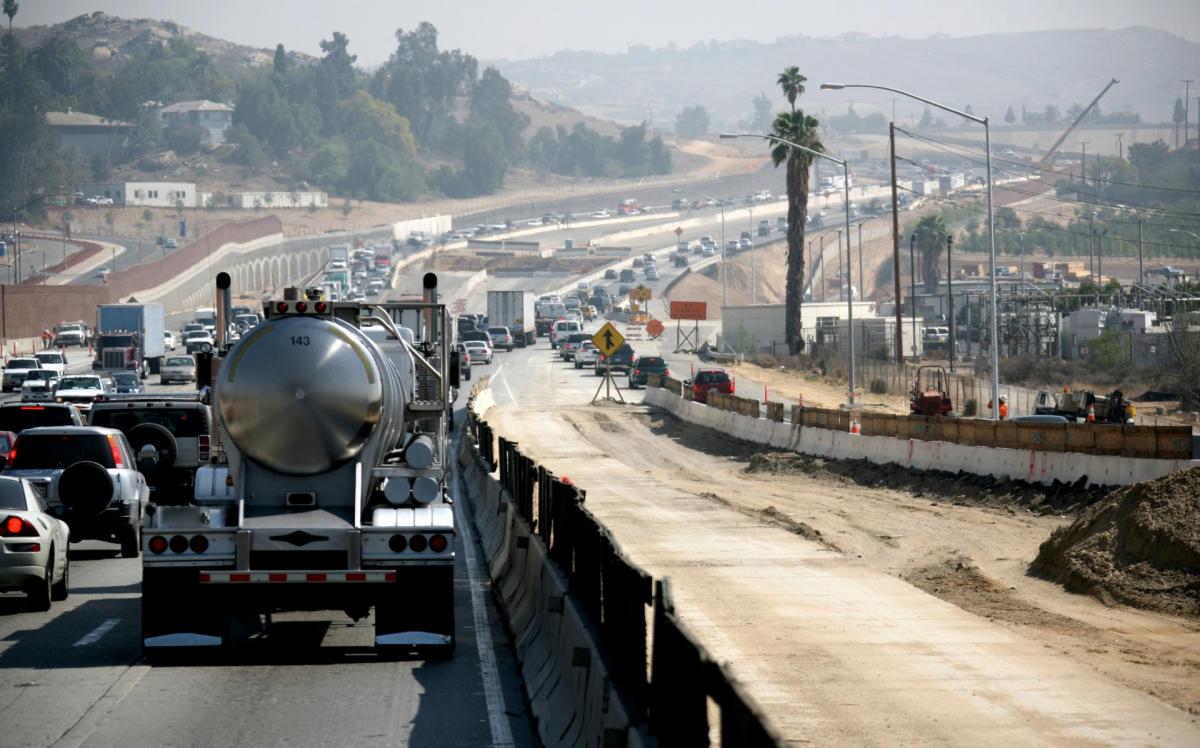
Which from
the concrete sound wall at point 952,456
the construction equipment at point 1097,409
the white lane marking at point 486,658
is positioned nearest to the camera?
the white lane marking at point 486,658

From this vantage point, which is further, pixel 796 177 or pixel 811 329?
pixel 811 329

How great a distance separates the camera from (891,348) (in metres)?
97.8

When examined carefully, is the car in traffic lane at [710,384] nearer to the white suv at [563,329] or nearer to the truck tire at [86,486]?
the white suv at [563,329]

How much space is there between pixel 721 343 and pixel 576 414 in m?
42.4

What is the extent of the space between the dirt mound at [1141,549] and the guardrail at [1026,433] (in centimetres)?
493

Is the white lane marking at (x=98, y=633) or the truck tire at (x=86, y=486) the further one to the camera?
the truck tire at (x=86, y=486)

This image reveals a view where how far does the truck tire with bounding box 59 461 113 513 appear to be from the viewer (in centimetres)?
2130

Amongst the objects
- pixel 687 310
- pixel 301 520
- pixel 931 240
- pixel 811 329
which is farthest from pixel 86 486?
pixel 931 240

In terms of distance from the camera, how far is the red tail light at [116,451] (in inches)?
937

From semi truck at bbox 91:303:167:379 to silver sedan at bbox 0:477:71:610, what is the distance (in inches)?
2794

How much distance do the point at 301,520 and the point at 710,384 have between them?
52347 mm

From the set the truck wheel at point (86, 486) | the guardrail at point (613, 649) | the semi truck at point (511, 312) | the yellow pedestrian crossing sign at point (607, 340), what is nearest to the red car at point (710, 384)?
the yellow pedestrian crossing sign at point (607, 340)

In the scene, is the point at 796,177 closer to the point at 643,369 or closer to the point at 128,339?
the point at 643,369

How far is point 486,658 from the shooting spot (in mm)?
15445
